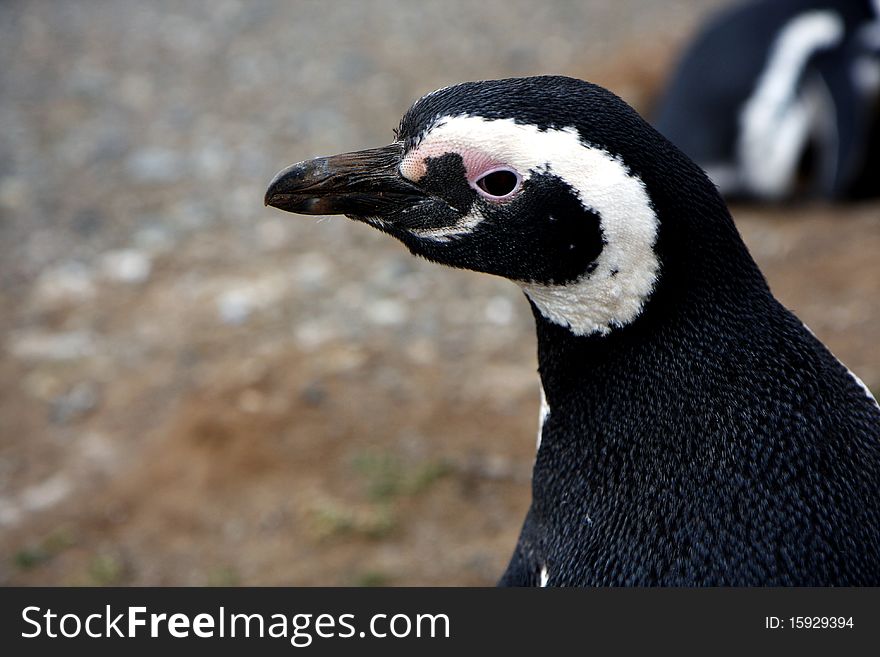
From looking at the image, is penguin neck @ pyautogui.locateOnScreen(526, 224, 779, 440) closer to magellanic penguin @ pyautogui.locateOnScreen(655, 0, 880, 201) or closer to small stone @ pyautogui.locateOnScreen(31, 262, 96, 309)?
small stone @ pyautogui.locateOnScreen(31, 262, 96, 309)

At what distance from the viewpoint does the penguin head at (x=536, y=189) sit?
4.01 ft

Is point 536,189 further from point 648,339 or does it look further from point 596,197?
point 648,339

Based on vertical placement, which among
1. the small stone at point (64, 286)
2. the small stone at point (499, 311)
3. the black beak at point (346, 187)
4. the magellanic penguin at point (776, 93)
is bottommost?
the black beak at point (346, 187)

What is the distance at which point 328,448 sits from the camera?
273 cm

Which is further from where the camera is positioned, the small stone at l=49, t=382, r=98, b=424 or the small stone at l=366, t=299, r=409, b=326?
the small stone at l=366, t=299, r=409, b=326

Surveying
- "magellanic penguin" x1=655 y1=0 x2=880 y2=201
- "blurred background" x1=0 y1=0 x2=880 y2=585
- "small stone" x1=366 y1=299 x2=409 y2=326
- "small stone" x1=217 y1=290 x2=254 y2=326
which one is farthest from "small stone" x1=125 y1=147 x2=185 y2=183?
"magellanic penguin" x1=655 y1=0 x2=880 y2=201

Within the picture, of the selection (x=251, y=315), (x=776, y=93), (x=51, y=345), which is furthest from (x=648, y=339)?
(x=776, y=93)

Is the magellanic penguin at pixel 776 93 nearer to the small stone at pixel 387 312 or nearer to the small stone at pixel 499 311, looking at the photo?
the small stone at pixel 499 311

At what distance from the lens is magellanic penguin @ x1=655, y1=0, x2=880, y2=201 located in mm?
4496

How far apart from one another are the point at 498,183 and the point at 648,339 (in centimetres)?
27

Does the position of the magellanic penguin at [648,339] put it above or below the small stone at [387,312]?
below

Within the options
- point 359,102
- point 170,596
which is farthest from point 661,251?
point 359,102

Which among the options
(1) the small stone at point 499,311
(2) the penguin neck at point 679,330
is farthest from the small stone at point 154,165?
(2) the penguin neck at point 679,330

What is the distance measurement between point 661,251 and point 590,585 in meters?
0.43
